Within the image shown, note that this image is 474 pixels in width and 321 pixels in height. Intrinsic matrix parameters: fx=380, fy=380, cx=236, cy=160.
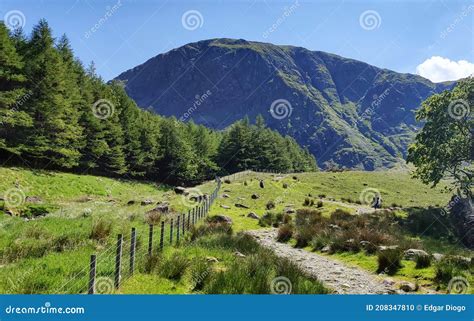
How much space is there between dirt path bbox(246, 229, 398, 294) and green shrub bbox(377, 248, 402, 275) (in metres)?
0.70

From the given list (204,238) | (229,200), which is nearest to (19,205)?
(204,238)

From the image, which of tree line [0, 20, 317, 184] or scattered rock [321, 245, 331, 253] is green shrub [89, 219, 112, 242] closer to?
scattered rock [321, 245, 331, 253]

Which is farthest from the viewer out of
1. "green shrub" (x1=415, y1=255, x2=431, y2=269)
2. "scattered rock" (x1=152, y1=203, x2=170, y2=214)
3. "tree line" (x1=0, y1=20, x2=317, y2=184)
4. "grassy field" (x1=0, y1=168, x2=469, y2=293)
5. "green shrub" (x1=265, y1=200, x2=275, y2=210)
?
"tree line" (x1=0, y1=20, x2=317, y2=184)

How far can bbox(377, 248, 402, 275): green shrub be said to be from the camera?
1443cm

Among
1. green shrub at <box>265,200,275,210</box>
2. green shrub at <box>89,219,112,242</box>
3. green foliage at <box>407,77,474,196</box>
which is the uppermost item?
green foliage at <box>407,77,474,196</box>

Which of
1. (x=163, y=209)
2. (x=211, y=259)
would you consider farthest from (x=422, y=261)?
(x=163, y=209)

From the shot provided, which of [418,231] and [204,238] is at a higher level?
[204,238]

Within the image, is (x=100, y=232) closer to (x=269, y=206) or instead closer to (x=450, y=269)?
(x=450, y=269)

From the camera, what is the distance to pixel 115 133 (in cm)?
6181

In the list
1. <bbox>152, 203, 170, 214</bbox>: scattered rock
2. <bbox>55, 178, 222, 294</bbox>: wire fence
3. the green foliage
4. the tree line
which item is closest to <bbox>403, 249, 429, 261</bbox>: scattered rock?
<bbox>55, 178, 222, 294</bbox>: wire fence

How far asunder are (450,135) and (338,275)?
27.8 meters

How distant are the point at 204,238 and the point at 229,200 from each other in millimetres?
21690

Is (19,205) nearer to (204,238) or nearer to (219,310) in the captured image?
(204,238)

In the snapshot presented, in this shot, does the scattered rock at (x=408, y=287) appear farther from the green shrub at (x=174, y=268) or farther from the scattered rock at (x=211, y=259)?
the green shrub at (x=174, y=268)
